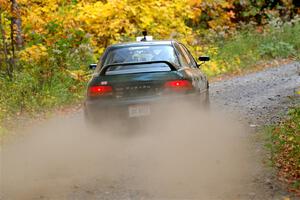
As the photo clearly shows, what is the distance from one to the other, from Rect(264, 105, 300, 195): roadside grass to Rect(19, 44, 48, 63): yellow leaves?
745cm

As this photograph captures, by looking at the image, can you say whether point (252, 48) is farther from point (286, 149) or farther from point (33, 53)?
point (286, 149)

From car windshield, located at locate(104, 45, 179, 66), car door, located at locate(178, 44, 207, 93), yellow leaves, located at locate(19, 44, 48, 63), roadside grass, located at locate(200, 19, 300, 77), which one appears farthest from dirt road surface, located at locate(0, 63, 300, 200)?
roadside grass, located at locate(200, 19, 300, 77)

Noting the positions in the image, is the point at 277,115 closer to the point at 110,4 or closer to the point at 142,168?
the point at 142,168

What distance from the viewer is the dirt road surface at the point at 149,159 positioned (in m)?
7.05

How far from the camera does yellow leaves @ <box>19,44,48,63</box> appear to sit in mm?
16109

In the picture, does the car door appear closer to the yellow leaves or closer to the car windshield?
the car windshield

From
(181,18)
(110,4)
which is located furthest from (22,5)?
(181,18)

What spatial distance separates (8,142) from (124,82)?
8.63 feet

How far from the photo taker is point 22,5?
1730cm

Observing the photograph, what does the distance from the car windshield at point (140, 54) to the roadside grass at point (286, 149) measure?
2.10 m

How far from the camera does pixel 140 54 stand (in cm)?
1088

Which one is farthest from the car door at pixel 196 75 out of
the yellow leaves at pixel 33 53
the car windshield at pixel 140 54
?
the yellow leaves at pixel 33 53

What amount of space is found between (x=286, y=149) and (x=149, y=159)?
1901 millimetres

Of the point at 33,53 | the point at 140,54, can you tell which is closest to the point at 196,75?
the point at 140,54
